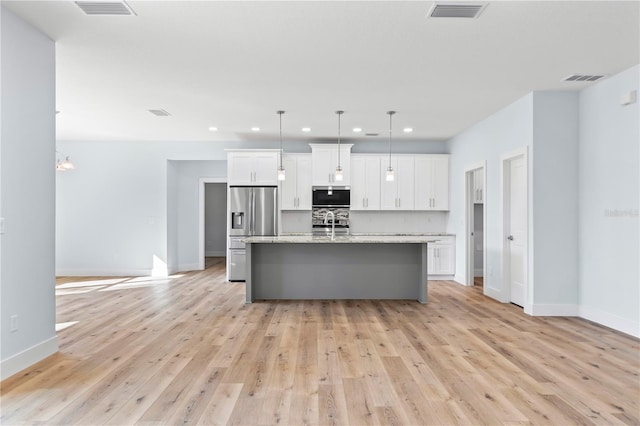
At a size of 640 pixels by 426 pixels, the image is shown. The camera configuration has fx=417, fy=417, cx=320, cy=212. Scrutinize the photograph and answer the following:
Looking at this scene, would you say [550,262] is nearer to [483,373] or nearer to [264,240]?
[483,373]

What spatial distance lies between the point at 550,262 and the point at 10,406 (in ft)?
17.7

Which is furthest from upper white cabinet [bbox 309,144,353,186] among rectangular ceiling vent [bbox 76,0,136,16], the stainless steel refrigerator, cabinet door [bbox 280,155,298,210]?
rectangular ceiling vent [bbox 76,0,136,16]

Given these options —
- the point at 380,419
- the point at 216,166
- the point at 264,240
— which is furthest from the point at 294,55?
the point at 216,166

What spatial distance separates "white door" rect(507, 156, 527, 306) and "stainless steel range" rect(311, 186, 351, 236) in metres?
3.18

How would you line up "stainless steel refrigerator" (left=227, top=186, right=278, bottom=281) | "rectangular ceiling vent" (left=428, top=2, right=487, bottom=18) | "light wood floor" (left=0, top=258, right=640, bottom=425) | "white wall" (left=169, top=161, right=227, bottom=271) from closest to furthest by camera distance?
"light wood floor" (left=0, top=258, right=640, bottom=425) → "rectangular ceiling vent" (left=428, top=2, right=487, bottom=18) → "stainless steel refrigerator" (left=227, top=186, right=278, bottom=281) → "white wall" (left=169, top=161, right=227, bottom=271)

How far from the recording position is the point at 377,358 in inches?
139

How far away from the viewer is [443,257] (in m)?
7.95

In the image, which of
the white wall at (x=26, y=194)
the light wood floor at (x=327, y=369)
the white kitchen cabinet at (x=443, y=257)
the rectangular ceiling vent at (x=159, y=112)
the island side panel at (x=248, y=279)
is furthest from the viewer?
the white kitchen cabinet at (x=443, y=257)

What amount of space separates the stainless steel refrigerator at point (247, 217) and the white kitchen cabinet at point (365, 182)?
5.16 feet

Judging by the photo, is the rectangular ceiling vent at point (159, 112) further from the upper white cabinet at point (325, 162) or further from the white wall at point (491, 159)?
the white wall at point (491, 159)

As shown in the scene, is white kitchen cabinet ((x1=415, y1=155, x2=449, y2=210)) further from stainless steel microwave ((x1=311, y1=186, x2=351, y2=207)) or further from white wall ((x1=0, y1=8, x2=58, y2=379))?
white wall ((x1=0, y1=8, x2=58, y2=379))

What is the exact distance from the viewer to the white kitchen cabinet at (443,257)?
26.0 ft

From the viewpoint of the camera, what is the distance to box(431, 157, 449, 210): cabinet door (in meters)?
8.24

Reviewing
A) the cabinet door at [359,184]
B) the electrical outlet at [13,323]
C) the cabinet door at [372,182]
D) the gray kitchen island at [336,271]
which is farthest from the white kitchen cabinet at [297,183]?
the electrical outlet at [13,323]
